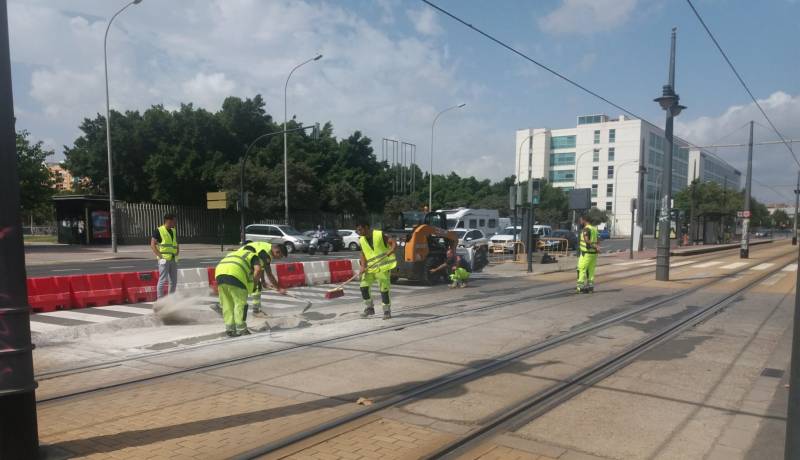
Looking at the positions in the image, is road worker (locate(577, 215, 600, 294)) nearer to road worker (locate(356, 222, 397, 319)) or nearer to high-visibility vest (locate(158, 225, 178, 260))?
road worker (locate(356, 222, 397, 319))

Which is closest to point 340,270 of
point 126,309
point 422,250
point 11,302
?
point 422,250

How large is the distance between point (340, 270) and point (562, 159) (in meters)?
87.3

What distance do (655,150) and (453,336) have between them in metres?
97.2

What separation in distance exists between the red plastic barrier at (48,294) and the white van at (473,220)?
25679 millimetres

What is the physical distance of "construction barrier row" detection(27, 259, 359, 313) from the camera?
10672mm

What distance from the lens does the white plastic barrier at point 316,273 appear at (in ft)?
52.3

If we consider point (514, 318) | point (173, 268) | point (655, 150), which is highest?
point (655, 150)

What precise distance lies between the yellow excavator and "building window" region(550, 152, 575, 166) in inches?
3368

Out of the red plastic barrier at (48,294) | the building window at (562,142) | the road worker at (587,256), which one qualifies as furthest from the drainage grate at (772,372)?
the building window at (562,142)

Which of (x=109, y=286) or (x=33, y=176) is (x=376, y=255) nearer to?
(x=109, y=286)

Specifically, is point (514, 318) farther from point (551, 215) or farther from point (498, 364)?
point (551, 215)

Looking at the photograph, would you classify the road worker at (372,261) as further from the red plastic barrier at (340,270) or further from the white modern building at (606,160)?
the white modern building at (606,160)

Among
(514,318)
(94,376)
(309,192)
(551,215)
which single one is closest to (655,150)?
(551,215)

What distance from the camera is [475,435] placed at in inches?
176
